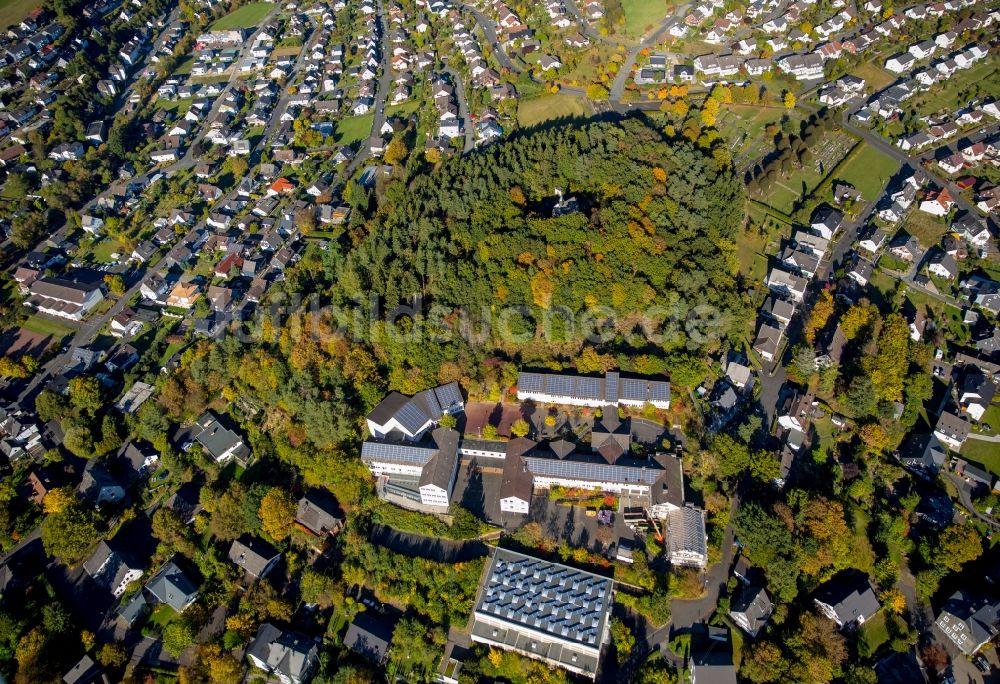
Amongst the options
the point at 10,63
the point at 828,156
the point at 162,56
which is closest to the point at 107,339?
the point at 162,56

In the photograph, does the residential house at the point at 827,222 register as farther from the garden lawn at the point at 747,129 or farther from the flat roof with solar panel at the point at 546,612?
the flat roof with solar panel at the point at 546,612

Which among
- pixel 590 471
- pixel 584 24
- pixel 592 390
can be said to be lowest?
pixel 590 471

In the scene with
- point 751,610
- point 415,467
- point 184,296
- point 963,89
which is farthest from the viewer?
point 963,89

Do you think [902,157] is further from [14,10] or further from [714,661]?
[14,10]

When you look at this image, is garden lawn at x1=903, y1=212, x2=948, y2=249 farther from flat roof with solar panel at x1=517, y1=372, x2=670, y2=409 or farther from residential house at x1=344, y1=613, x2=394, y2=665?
residential house at x1=344, y1=613, x2=394, y2=665

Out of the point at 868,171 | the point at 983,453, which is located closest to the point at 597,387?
the point at 983,453

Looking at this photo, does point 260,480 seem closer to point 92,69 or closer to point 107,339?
point 107,339

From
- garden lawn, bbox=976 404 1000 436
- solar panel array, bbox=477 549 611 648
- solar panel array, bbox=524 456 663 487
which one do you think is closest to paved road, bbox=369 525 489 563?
solar panel array, bbox=477 549 611 648
